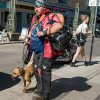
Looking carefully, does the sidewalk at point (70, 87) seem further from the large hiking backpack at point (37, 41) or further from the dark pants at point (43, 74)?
the large hiking backpack at point (37, 41)

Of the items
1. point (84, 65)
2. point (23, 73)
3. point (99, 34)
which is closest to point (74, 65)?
point (84, 65)

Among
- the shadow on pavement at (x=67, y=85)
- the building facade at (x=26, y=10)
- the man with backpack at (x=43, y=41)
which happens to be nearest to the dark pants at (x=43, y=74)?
the man with backpack at (x=43, y=41)

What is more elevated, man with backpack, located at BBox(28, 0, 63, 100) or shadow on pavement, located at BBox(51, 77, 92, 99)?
man with backpack, located at BBox(28, 0, 63, 100)

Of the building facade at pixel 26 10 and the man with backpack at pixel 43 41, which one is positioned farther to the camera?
the building facade at pixel 26 10

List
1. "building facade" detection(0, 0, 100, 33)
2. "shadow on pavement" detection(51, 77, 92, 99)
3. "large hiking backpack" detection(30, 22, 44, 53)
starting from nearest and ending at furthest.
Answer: "large hiking backpack" detection(30, 22, 44, 53), "shadow on pavement" detection(51, 77, 92, 99), "building facade" detection(0, 0, 100, 33)

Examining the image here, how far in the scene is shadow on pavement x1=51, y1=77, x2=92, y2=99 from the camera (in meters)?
6.90

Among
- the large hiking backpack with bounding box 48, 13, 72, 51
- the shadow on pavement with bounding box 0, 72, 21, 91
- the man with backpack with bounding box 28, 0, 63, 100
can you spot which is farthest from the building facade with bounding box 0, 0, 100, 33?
the large hiking backpack with bounding box 48, 13, 72, 51

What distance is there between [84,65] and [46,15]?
5.62m

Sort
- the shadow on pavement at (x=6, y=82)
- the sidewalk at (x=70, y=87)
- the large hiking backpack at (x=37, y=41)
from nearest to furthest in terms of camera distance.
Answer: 1. the large hiking backpack at (x=37, y=41)
2. the sidewalk at (x=70, y=87)
3. the shadow on pavement at (x=6, y=82)

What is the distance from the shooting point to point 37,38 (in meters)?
5.56

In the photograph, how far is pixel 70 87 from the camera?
24.2 ft

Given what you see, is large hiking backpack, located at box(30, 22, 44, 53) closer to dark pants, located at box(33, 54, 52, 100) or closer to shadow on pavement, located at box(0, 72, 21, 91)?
dark pants, located at box(33, 54, 52, 100)

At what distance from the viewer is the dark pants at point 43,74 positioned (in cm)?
562

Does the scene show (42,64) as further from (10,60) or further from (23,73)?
(10,60)
